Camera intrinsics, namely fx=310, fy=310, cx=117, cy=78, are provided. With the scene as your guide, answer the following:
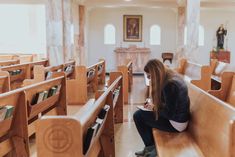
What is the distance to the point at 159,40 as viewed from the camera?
567 inches

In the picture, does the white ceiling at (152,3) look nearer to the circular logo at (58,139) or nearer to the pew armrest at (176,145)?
the pew armrest at (176,145)

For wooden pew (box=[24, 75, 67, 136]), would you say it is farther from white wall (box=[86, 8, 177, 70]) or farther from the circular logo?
white wall (box=[86, 8, 177, 70])

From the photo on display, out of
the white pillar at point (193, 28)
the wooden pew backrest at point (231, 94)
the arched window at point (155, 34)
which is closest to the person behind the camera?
the wooden pew backrest at point (231, 94)

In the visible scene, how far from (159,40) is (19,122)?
40.0 ft

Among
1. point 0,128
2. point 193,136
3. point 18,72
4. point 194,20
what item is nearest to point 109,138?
point 193,136

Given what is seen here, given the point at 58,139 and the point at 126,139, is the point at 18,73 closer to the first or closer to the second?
the point at 126,139

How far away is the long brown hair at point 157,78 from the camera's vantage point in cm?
296

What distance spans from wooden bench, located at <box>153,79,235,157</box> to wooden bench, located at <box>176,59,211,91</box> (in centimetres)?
270

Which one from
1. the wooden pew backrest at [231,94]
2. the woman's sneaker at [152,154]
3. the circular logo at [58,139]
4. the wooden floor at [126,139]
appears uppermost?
the circular logo at [58,139]

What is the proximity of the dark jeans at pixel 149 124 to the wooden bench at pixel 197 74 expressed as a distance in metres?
2.79

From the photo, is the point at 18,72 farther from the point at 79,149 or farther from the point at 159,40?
the point at 159,40

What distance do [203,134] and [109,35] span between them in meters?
12.2

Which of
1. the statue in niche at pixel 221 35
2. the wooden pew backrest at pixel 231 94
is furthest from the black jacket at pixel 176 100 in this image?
the statue in niche at pixel 221 35

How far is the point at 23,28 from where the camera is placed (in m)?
13.1
